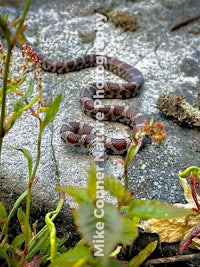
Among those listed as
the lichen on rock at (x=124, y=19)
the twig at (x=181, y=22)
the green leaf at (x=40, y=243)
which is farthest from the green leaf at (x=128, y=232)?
the twig at (x=181, y=22)

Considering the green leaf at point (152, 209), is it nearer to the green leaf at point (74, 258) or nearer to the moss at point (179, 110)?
the green leaf at point (74, 258)

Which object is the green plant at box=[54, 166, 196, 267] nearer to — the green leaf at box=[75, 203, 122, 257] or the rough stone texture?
the green leaf at box=[75, 203, 122, 257]

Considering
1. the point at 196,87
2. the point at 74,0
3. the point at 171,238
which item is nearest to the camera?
the point at 171,238

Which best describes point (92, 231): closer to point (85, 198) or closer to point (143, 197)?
point (85, 198)

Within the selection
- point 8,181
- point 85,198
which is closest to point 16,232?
point 8,181

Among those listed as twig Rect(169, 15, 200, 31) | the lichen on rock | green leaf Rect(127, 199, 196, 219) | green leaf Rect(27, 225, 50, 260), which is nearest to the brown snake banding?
the lichen on rock

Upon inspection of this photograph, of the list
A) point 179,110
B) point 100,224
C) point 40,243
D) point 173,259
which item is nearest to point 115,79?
point 179,110

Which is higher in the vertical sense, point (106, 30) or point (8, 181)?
point (106, 30)

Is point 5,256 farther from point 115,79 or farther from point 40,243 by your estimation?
point 115,79
